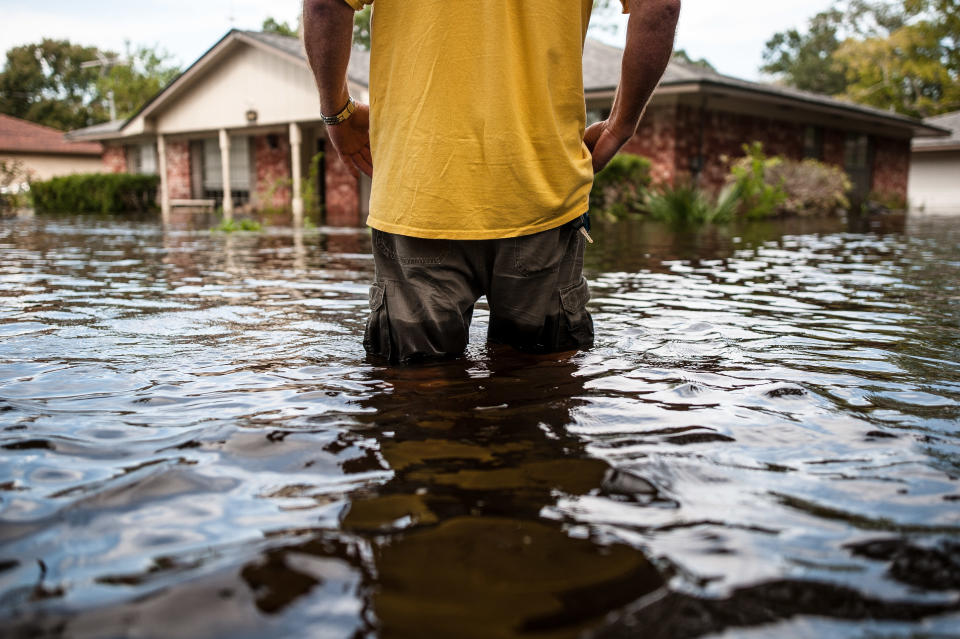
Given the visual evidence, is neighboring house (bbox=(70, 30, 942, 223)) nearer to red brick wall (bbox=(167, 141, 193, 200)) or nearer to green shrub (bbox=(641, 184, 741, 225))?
red brick wall (bbox=(167, 141, 193, 200))

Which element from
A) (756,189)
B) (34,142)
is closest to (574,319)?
(756,189)

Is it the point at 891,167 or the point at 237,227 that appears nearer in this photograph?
the point at 237,227

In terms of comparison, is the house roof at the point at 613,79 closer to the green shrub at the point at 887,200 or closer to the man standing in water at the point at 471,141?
the green shrub at the point at 887,200

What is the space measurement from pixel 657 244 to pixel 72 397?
775cm

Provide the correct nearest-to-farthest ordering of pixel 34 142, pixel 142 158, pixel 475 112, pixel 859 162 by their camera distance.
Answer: pixel 475 112 < pixel 859 162 < pixel 142 158 < pixel 34 142

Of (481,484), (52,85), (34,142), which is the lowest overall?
(481,484)

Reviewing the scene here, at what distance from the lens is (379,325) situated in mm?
2666

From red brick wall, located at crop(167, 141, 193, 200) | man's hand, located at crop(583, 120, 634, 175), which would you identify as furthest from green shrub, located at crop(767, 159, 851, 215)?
red brick wall, located at crop(167, 141, 193, 200)

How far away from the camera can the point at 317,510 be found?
1522 mm

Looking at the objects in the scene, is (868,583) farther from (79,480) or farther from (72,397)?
(72,397)

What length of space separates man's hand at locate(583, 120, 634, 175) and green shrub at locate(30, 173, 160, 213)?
929 inches

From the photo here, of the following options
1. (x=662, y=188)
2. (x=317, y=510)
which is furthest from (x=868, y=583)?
(x=662, y=188)

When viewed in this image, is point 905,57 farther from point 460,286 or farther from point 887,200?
point 460,286

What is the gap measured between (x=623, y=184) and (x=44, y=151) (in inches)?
1247
